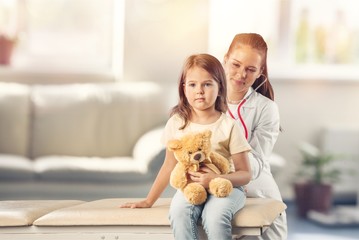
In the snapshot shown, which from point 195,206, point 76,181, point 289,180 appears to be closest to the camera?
point 195,206

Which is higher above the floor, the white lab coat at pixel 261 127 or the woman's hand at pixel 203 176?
the white lab coat at pixel 261 127

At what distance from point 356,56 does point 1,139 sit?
2.44 m

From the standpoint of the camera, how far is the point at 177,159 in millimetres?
1752

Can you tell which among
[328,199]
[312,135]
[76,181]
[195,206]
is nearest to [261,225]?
[195,206]

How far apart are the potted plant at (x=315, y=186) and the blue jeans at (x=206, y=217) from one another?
291cm

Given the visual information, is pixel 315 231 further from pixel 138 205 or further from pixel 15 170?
A: pixel 138 205

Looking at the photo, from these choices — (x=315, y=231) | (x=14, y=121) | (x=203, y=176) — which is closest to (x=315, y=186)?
(x=315, y=231)

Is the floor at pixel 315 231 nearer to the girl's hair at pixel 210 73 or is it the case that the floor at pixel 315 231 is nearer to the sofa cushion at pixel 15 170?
the sofa cushion at pixel 15 170

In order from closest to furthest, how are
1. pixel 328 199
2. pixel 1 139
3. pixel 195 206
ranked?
pixel 195 206
pixel 1 139
pixel 328 199

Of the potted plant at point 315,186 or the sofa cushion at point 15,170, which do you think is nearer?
the sofa cushion at point 15,170

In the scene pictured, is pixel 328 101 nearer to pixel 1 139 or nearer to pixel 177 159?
pixel 1 139

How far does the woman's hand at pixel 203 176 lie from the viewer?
1.74 m

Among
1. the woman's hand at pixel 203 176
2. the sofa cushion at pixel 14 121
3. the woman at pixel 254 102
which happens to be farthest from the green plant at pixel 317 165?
the woman's hand at pixel 203 176

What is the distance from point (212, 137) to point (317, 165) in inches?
116
